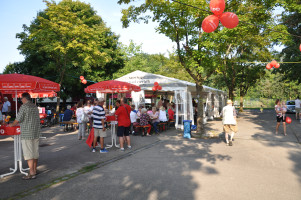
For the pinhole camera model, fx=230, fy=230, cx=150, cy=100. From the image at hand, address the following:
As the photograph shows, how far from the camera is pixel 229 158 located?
22.5 ft

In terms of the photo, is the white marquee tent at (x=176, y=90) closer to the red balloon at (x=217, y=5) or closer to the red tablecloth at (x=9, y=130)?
the red balloon at (x=217, y=5)

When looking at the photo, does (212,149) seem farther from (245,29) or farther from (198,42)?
(245,29)

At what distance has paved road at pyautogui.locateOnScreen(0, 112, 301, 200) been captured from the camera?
4.15m

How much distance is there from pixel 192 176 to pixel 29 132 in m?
3.71

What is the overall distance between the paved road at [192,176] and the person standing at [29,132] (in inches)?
34.7

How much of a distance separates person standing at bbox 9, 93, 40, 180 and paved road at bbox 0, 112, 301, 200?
0.88 m

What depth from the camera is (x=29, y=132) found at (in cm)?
499

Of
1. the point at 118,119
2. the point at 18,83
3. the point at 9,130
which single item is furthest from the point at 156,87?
the point at 9,130

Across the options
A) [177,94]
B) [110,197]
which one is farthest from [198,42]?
[110,197]

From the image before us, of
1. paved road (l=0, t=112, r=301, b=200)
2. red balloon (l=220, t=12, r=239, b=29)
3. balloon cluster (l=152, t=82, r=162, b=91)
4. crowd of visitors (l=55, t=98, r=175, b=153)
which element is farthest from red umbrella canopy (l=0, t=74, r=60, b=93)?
balloon cluster (l=152, t=82, r=162, b=91)

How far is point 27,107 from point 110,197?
8.89 ft

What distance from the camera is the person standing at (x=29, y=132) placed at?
16.3 ft

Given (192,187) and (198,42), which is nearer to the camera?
(192,187)

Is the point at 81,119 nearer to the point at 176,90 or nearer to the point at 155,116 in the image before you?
the point at 155,116
